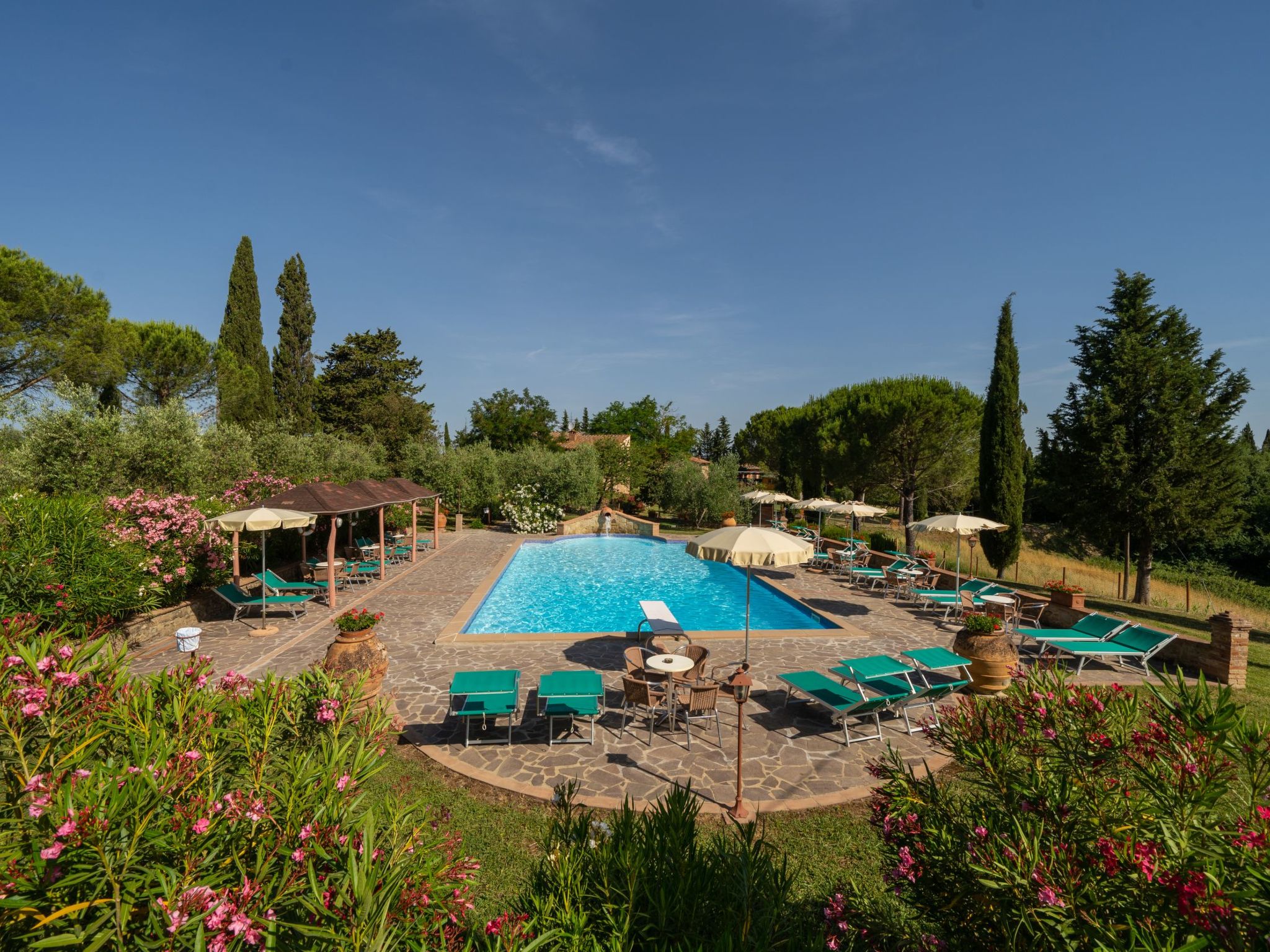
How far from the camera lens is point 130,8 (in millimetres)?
11406

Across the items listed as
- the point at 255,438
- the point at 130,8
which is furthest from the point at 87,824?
the point at 255,438

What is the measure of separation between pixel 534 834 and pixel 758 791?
2.43 m

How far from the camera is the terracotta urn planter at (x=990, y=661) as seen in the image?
8.45 m

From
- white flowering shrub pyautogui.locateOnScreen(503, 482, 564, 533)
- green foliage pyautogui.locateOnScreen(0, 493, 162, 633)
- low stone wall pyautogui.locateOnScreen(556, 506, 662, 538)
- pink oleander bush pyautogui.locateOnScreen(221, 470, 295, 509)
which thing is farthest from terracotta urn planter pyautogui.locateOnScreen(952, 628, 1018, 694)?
white flowering shrub pyautogui.locateOnScreen(503, 482, 564, 533)

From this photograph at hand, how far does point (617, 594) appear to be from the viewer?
1678 centimetres

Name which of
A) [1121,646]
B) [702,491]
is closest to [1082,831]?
[1121,646]

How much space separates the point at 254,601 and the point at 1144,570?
2567 cm

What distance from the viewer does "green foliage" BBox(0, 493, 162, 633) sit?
761 cm

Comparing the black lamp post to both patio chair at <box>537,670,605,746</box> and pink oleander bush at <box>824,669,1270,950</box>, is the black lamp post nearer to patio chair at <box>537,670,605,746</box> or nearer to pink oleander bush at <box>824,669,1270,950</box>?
patio chair at <box>537,670,605,746</box>

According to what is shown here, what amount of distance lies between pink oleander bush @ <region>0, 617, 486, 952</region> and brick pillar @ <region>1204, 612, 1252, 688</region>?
40.5 ft

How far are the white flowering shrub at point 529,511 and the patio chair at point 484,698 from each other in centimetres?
2069

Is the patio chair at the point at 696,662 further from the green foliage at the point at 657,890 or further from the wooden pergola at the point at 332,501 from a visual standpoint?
the wooden pergola at the point at 332,501

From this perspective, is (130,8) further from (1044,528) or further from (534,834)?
(1044,528)

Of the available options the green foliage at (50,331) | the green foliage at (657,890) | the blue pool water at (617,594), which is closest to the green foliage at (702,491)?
the blue pool water at (617,594)
